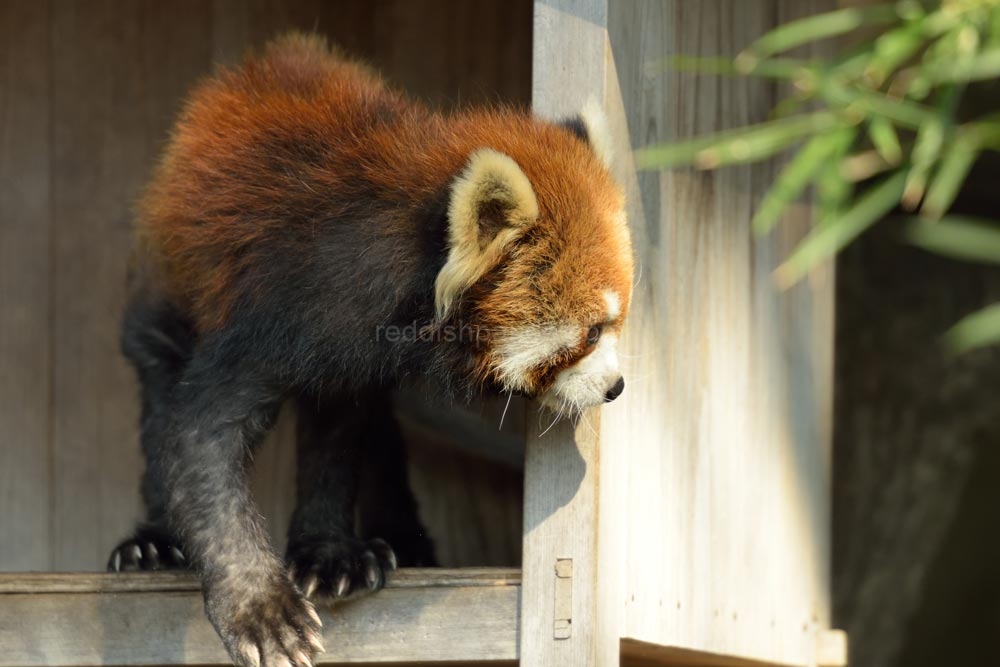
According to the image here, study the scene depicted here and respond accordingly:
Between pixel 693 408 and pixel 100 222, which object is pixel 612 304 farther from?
pixel 100 222

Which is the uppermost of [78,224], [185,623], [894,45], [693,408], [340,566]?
[894,45]

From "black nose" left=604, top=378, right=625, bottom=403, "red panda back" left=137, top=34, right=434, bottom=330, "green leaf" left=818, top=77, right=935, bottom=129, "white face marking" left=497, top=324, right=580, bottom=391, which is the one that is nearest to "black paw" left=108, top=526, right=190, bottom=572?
"red panda back" left=137, top=34, right=434, bottom=330

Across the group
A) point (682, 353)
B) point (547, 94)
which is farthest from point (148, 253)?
point (682, 353)

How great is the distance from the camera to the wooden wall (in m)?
3.99

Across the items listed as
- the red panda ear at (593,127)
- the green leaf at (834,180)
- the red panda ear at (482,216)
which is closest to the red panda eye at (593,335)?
the red panda ear at (482,216)

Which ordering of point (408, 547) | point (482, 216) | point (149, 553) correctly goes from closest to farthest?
point (482, 216) < point (149, 553) < point (408, 547)

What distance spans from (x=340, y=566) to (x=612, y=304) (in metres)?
0.83

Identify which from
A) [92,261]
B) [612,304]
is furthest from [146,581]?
[92,261]

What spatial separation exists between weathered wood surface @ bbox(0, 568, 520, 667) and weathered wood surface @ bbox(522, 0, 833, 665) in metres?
0.10

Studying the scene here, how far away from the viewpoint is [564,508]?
8.86 ft

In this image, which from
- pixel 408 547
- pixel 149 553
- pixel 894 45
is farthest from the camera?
pixel 408 547

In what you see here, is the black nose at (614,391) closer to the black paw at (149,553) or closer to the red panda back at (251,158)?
the red panda back at (251,158)

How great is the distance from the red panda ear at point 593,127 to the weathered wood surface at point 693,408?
0.06m

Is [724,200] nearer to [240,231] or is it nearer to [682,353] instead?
[682,353]
